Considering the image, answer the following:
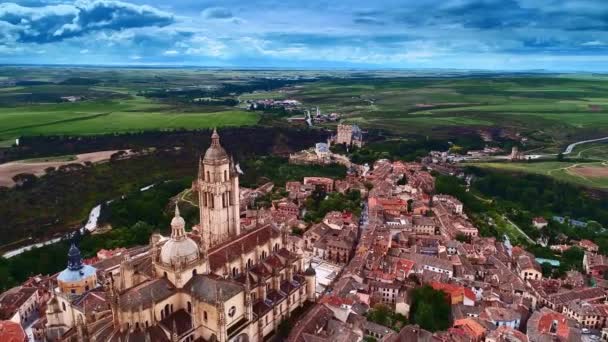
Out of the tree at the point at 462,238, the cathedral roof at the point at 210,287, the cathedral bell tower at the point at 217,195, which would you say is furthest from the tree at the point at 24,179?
the tree at the point at 462,238

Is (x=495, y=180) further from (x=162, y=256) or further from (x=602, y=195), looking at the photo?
(x=162, y=256)

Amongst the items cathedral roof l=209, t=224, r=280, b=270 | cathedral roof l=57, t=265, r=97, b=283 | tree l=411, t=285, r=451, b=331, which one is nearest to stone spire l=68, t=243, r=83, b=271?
cathedral roof l=57, t=265, r=97, b=283

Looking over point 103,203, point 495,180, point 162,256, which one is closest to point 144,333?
point 162,256

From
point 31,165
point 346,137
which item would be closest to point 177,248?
point 31,165

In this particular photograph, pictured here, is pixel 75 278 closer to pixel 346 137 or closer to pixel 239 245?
pixel 239 245

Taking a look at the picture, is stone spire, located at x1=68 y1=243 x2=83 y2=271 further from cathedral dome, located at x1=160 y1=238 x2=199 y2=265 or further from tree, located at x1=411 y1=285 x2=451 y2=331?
tree, located at x1=411 y1=285 x2=451 y2=331
